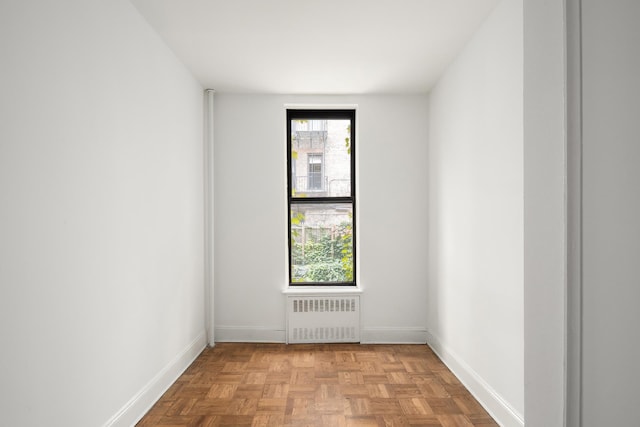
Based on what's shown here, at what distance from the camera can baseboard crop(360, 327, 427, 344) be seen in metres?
4.46

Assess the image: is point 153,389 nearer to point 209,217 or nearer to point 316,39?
point 209,217

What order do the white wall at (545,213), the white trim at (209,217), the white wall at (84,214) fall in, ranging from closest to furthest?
the white wall at (545,213) → the white wall at (84,214) → the white trim at (209,217)

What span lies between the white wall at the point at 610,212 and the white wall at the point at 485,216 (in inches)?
68.2

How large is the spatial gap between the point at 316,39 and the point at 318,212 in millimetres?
2021

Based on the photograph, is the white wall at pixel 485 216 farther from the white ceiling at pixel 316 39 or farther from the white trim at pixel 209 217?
the white trim at pixel 209 217

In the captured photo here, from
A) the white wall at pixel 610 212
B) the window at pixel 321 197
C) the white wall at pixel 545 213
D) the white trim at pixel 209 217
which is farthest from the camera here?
the window at pixel 321 197

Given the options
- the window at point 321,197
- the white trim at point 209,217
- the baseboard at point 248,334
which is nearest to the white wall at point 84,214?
the white trim at point 209,217

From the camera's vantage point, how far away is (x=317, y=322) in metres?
4.44

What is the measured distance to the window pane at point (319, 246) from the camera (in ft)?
15.3

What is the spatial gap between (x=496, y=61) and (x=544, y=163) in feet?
7.11

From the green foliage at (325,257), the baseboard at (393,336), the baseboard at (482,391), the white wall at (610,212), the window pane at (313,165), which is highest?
the window pane at (313,165)

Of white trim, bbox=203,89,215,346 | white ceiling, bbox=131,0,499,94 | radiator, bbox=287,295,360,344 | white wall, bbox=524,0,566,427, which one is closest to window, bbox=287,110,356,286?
radiator, bbox=287,295,360,344

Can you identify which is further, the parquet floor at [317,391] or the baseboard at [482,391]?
the parquet floor at [317,391]

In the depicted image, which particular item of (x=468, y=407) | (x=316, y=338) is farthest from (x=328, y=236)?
(x=468, y=407)
